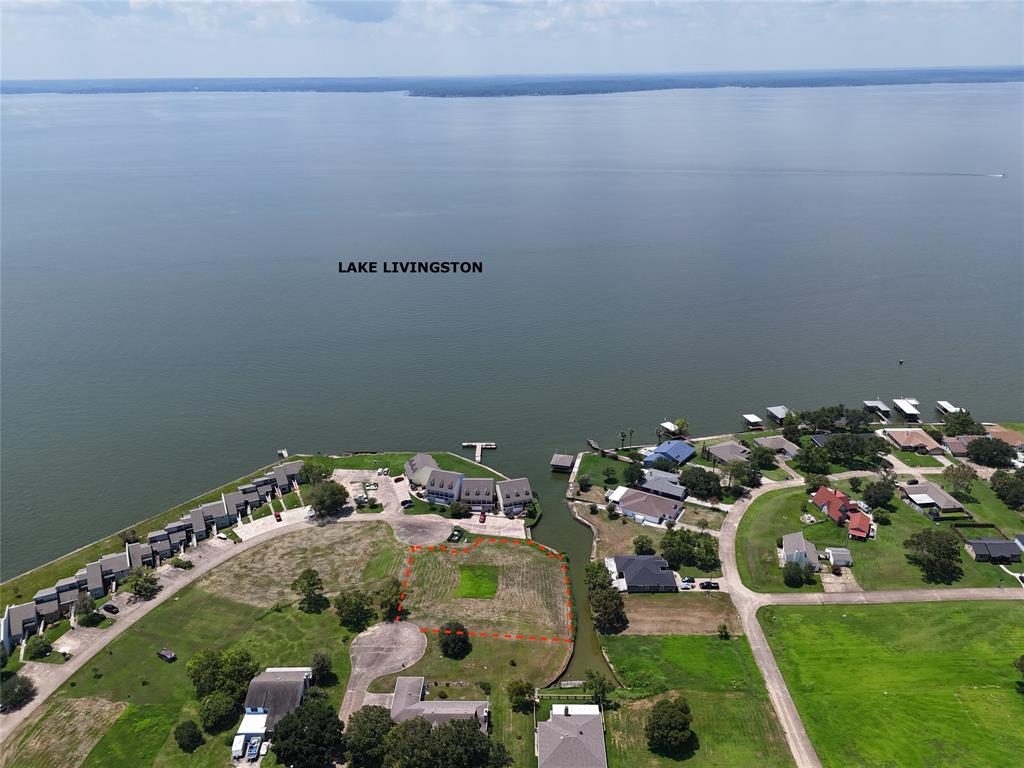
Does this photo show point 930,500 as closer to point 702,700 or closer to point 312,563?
point 702,700

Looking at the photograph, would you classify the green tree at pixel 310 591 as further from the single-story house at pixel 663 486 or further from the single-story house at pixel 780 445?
the single-story house at pixel 780 445

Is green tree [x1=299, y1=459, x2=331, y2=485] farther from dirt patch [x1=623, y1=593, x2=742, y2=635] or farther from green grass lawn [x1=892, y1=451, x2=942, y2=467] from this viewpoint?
green grass lawn [x1=892, y1=451, x2=942, y2=467]

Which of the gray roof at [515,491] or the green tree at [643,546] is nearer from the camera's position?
the green tree at [643,546]

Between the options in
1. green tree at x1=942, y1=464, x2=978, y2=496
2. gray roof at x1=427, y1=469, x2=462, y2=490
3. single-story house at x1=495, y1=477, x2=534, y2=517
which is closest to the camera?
green tree at x1=942, y1=464, x2=978, y2=496

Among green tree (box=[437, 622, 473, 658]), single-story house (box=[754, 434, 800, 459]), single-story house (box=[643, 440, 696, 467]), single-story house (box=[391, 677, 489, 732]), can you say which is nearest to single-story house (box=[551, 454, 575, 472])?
single-story house (box=[643, 440, 696, 467])

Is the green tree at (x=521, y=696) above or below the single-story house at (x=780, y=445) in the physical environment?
below

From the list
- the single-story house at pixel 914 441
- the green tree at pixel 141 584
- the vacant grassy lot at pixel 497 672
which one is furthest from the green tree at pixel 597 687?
the single-story house at pixel 914 441
